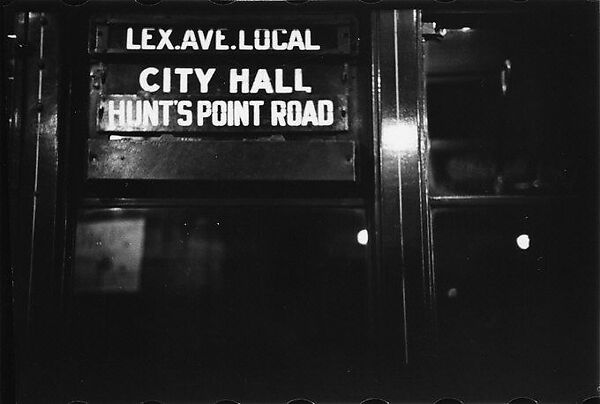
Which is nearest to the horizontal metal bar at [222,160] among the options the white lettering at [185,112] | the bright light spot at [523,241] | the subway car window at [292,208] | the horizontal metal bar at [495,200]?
the subway car window at [292,208]

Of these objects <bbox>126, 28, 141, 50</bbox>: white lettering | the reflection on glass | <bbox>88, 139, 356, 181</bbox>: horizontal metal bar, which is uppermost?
<bbox>126, 28, 141, 50</bbox>: white lettering

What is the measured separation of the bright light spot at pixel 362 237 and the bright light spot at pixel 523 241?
0.86 meters

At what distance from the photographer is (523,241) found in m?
3.73

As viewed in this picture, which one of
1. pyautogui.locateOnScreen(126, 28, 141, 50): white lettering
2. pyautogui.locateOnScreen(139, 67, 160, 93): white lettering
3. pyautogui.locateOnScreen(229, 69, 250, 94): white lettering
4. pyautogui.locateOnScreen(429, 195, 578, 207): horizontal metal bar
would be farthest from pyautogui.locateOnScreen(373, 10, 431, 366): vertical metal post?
pyautogui.locateOnScreen(126, 28, 141, 50): white lettering

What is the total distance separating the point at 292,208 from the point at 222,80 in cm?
83

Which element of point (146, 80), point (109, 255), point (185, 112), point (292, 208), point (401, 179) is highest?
point (146, 80)

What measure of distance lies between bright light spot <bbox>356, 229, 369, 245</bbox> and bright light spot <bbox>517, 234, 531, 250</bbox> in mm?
858

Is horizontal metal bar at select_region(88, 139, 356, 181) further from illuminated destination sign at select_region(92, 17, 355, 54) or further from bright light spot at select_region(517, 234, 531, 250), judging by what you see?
bright light spot at select_region(517, 234, 531, 250)

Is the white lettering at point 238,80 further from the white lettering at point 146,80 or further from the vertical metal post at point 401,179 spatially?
the vertical metal post at point 401,179

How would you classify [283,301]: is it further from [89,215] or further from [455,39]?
[455,39]

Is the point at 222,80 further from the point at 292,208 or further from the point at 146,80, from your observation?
the point at 292,208

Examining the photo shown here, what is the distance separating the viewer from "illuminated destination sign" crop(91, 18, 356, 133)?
12.2 ft

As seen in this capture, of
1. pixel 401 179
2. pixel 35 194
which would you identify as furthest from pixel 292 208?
pixel 35 194

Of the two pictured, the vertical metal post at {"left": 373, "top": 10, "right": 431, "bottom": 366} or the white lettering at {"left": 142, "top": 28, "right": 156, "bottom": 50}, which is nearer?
the vertical metal post at {"left": 373, "top": 10, "right": 431, "bottom": 366}
